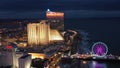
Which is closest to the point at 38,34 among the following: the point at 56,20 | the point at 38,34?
the point at 38,34

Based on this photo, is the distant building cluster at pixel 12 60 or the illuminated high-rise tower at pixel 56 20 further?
the illuminated high-rise tower at pixel 56 20

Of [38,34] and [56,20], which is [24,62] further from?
[56,20]

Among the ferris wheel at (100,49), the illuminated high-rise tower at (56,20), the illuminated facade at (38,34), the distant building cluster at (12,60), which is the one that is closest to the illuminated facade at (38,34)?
the illuminated facade at (38,34)

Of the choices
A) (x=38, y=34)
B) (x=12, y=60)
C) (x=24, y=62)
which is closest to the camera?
(x=24, y=62)

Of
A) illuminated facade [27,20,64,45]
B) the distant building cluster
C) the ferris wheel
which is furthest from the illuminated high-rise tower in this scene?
the distant building cluster

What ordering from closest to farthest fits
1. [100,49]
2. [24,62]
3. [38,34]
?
[24,62], [100,49], [38,34]

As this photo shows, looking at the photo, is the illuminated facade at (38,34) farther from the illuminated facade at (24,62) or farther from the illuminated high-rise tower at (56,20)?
the illuminated facade at (24,62)

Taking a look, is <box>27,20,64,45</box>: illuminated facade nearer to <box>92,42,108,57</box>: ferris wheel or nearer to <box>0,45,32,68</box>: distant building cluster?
<box>92,42,108,57</box>: ferris wheel

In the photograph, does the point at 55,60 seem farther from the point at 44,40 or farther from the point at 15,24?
the point at 15,24

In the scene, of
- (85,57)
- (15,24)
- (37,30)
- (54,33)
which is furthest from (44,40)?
(15,24)

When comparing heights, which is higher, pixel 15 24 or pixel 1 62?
pixel 1 62

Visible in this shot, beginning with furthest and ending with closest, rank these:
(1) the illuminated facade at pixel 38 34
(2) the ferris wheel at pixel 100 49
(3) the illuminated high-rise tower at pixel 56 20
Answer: (3) the illuminated high-rise tower at pixel 56 20 → (1) the illuminated facade at pixel 38 34 → (2) the ferris wheel at pixel 100 49
